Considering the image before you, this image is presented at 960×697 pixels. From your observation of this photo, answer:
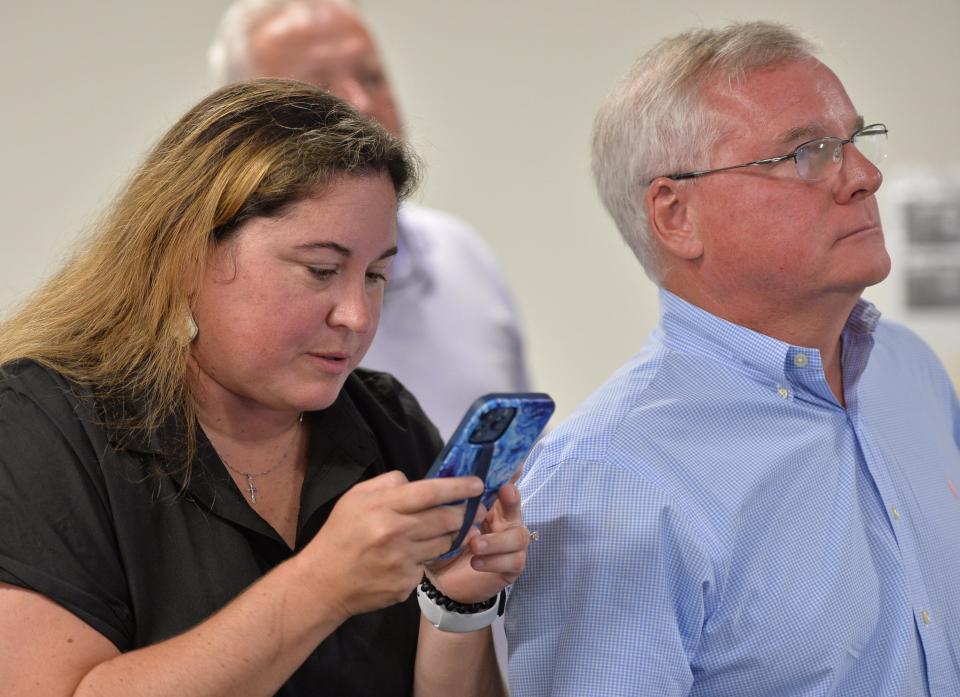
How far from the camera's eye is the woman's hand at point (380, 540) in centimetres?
106

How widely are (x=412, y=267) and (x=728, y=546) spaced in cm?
112

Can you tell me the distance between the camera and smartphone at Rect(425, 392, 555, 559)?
1097 mm

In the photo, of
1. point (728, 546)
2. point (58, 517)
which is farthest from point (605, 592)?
point (58, 517)

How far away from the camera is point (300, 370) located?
1243 mm

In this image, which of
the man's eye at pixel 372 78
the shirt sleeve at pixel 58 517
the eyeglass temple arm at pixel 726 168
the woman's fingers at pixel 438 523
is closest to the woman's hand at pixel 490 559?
the woman's fingers at pixel 438 523

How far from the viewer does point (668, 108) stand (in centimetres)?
167

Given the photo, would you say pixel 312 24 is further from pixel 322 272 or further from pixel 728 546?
pixel 728 546

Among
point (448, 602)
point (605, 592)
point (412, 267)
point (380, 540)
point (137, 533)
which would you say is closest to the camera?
point (380, 540)

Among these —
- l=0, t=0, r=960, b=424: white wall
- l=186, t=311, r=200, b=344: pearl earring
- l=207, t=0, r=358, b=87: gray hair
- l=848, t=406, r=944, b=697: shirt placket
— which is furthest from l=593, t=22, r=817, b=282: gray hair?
l=0, t=0, r=960, b=424: white wall

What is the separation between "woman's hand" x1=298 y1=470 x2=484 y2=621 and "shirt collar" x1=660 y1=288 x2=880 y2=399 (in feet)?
2.13

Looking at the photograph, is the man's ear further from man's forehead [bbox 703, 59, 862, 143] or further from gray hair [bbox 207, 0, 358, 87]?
gray hair [bbox 207, 0, 358, 87]

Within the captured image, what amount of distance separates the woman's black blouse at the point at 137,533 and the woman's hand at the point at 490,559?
146 mm

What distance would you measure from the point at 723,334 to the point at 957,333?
288cm

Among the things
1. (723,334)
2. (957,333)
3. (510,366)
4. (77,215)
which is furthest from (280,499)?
(957,333)
